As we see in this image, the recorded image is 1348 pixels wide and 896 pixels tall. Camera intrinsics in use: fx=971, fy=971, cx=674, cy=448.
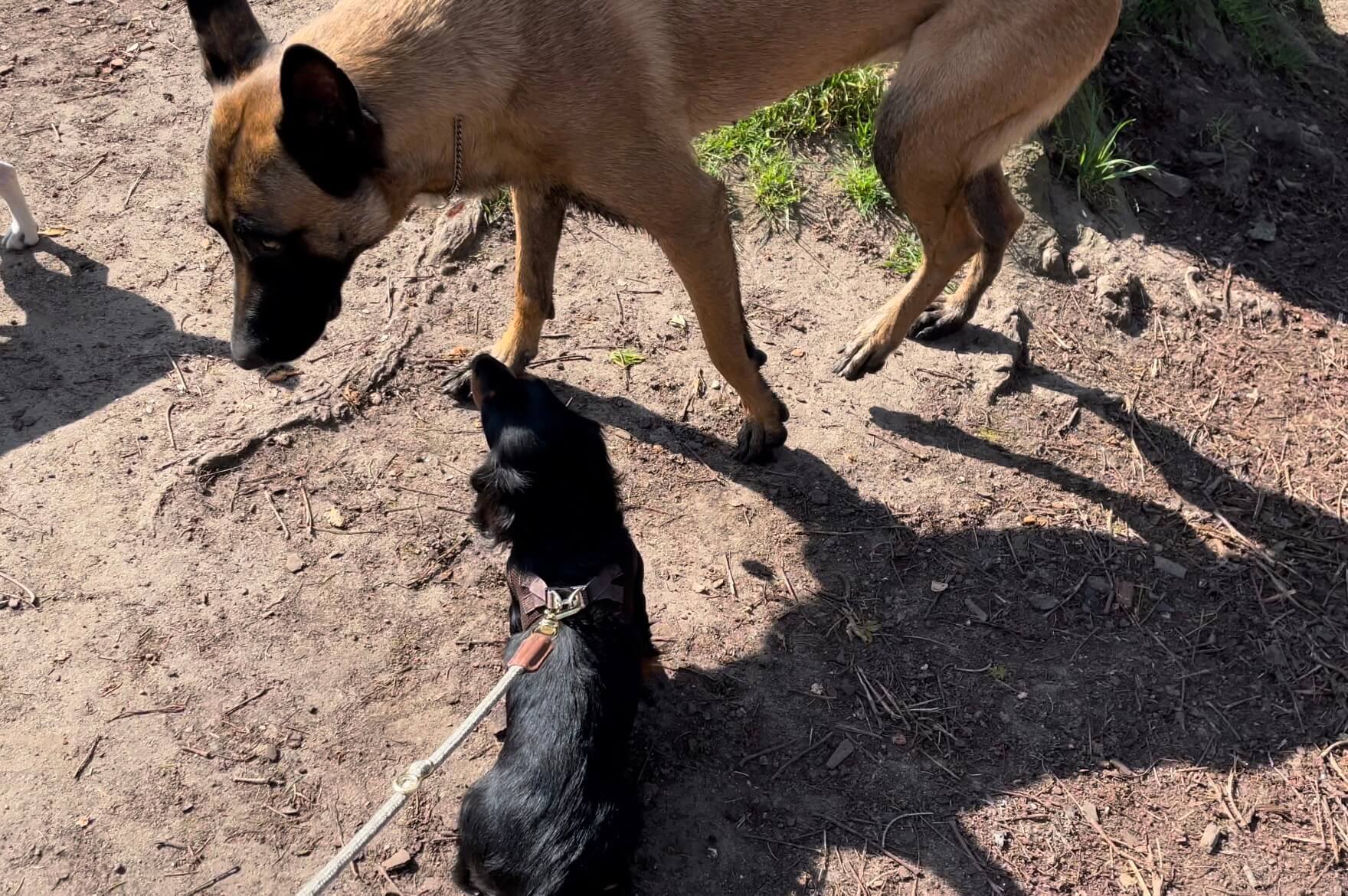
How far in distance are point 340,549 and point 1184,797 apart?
2826 millimetres

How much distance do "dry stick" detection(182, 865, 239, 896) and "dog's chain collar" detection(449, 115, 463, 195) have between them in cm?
205

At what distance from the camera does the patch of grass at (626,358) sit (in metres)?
4.09

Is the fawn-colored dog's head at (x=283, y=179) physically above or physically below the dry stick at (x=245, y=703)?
above

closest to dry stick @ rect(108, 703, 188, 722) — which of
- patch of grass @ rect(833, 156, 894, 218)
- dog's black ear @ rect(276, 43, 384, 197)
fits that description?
dog's black ear @ rect(276, 43, 384, 197)

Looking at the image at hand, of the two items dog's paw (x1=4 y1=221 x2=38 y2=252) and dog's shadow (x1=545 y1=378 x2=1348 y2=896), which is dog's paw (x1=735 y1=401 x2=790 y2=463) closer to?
dog's shadow (x1=545 y1=378 x2=1348 y2=896)

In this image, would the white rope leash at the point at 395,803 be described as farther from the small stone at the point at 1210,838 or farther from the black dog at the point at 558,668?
the small stone at the point at 1210,838

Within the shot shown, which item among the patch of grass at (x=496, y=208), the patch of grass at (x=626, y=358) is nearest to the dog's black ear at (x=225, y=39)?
the patch of grass at (x=496, y=208)

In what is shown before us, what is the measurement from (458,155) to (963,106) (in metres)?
1.74

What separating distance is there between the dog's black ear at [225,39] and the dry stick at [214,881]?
7.44 ft

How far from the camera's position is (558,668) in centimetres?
255

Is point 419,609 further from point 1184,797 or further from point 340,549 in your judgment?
point 1184,797

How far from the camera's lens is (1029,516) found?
3.66 m

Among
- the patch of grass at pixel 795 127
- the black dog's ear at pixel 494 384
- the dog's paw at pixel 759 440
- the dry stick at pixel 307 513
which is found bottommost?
the dog's paw at pixel 759 440

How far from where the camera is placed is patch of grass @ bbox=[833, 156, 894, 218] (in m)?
4.69
